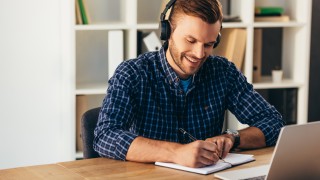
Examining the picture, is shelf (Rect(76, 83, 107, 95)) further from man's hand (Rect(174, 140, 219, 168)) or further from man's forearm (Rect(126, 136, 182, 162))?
man's hand (Rect(174, 140, 219, 168))

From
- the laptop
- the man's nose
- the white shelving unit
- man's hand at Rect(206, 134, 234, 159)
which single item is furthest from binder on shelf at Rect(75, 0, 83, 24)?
the laptop

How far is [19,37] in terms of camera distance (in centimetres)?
350

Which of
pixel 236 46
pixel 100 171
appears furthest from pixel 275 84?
pixel 100 171

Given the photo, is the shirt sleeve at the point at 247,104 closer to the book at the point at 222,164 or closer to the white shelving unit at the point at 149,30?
the book at the point at 222,164

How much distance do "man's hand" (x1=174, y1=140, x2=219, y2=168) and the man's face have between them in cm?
39

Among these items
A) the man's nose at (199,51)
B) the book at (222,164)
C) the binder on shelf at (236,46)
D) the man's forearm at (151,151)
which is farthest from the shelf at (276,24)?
the man's forearm at (151,151)

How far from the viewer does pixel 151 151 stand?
1986 mm

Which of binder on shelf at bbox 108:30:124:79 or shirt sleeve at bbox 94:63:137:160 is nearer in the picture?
shirt sleeve at bbox 94:63:137:160

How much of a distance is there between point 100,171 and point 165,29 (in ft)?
2.10

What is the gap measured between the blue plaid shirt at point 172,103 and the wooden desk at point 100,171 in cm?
14

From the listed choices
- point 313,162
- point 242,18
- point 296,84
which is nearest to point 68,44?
point 242,18

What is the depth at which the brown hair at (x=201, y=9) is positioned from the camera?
86.1 inches

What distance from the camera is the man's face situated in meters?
2.19

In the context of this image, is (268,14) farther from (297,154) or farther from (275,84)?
(297,154)
